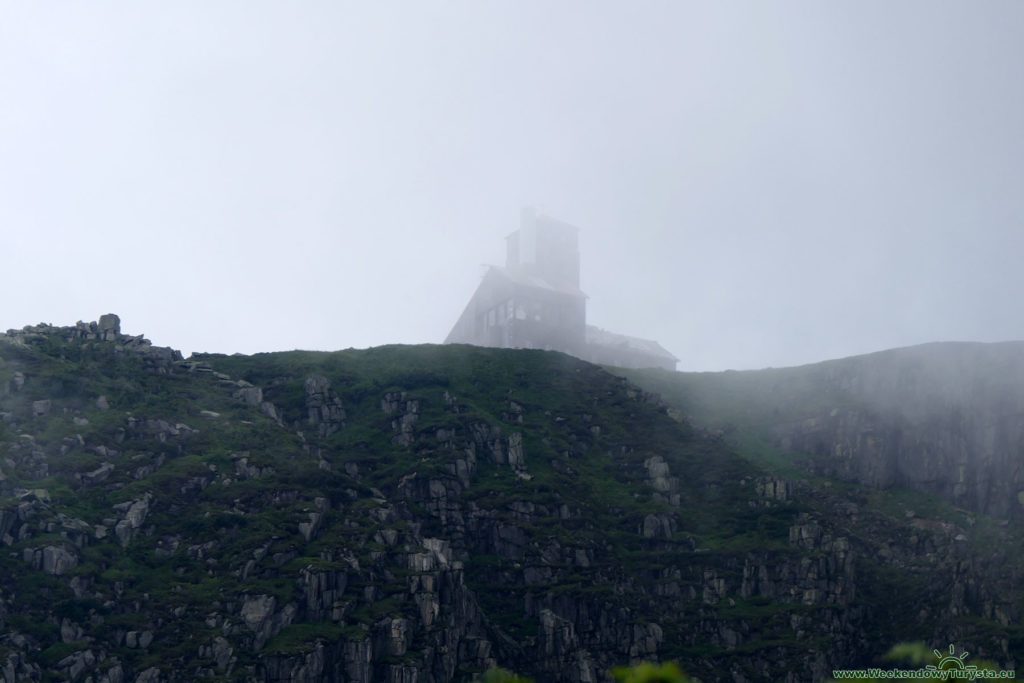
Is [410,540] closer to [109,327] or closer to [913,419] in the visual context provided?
[109,327]

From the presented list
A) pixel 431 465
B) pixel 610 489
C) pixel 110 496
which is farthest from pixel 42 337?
pixel 610 489

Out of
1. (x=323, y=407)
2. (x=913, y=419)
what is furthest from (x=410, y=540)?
(x=913, y=419)

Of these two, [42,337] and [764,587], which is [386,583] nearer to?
[764,587]

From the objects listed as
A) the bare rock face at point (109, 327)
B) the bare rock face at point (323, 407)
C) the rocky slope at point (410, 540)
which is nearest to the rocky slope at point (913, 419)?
the rocky slope at point (410, 540)

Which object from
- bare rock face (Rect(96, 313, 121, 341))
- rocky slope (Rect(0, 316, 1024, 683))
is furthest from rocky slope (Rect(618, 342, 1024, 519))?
bare rock face (Rect(96, 313, 121, 341))

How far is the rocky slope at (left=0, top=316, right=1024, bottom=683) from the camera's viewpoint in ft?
309

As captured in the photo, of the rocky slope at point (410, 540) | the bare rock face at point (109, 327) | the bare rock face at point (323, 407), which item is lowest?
the rocky slope at point (410, 540)

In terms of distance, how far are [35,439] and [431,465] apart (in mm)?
41125

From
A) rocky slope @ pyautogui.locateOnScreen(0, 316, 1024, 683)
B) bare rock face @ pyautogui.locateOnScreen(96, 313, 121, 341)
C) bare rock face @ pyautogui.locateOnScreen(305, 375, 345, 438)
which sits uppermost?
bare rock face @ pyautogui.locateOnScreen(96, 313, 121, 341)

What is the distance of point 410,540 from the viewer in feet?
360

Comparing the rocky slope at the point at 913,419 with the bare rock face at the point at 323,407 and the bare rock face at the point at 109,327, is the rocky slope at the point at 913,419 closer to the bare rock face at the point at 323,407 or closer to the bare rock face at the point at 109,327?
the bare rock face at the point at 323,407

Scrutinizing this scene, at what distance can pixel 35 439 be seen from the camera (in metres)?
110

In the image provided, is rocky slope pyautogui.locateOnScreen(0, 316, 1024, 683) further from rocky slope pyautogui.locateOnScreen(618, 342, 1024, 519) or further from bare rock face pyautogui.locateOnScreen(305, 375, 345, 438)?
rocky slope pyautogui.locateOnScreen(618, 342, 1024, 519)

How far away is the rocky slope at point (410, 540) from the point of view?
309 feet
